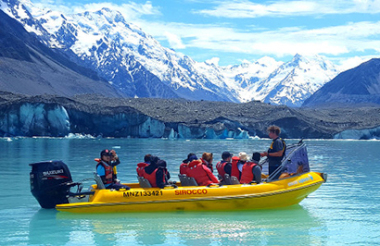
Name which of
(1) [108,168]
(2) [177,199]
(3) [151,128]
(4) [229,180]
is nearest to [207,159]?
(4) [229,180]

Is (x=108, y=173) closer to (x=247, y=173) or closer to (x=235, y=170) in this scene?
(x=235, y=170)

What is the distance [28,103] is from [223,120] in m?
38.6

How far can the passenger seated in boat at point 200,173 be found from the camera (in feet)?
47.5

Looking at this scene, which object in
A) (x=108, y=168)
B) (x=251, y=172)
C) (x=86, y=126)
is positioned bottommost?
(x=251, y=172)

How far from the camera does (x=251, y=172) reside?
14508 mm

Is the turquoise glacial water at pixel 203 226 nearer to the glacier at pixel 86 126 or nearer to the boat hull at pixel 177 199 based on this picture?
the boat hull at pixel 177 199

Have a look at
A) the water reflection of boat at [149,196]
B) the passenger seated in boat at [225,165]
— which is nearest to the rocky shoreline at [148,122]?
the water reflection of boat at [149,196]

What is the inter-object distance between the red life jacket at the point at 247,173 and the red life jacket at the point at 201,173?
89 centimetres

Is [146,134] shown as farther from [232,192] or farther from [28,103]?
[232,192]

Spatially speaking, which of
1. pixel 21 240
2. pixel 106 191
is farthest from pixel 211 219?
pixel 21 240

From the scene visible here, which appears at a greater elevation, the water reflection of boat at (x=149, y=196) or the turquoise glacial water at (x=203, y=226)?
the water reflection of boat at (x=149, y=196)

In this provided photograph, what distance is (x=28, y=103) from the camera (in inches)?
3588

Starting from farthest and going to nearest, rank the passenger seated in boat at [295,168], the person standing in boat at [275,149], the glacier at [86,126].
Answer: the glacier at [86,126]
the passenger seated in boat at [295,168]
the person standing in boat at [275,149]

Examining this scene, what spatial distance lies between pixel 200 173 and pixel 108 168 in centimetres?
262
